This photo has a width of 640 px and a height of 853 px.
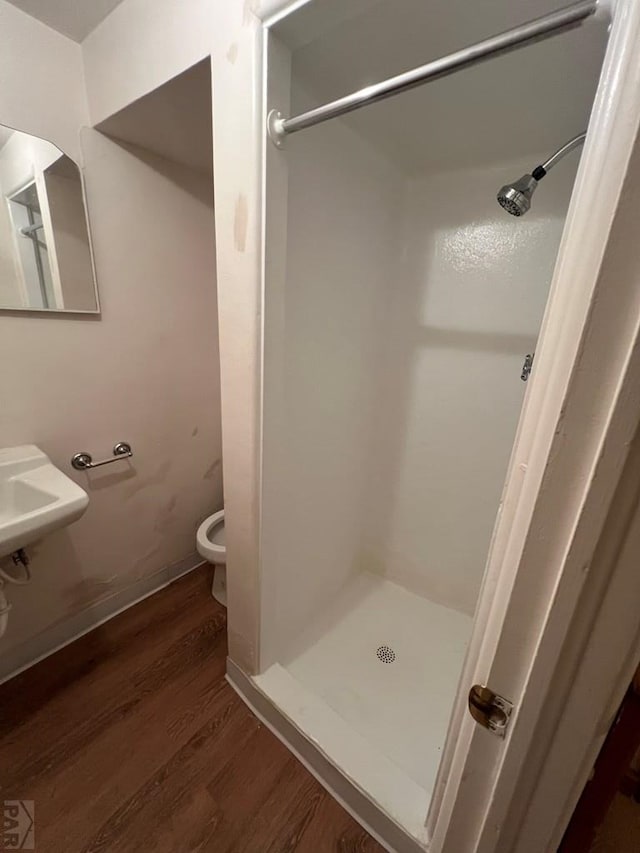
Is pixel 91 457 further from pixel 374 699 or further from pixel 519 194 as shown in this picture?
pixel 519 194

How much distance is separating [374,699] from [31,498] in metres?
1.48

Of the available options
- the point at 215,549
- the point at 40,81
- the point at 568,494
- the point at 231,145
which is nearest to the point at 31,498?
the point at 215,549

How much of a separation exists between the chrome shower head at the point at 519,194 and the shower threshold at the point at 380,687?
5.58 ft

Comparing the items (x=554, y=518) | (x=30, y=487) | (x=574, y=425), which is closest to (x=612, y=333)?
(x=574, y=425)

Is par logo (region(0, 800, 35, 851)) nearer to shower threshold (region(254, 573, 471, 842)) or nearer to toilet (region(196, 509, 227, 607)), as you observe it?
shower threshold (region(254, 573, 471, 842))

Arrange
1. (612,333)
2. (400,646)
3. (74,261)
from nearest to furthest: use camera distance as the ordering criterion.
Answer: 1. (612,333)
2. (74,261)
3. (400,646)

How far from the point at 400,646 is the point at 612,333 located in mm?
1678

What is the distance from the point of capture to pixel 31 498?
3.65ft

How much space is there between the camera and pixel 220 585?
175 centimetres

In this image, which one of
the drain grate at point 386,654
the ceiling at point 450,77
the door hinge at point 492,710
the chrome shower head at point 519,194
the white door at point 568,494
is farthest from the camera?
the drain grate at point 386,654

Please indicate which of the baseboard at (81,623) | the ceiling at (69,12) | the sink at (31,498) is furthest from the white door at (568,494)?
the baseboard at (81,623)

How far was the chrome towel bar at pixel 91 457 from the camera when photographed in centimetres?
135

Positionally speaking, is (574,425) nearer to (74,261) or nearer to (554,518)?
(554,518)

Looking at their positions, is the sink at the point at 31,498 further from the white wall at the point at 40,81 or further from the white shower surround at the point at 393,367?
the white wall at the point at 40,81
